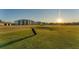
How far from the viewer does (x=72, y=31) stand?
80.9 inches

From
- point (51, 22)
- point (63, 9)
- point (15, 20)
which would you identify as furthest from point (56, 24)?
point (15, 20)

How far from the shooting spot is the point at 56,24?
6.81ft

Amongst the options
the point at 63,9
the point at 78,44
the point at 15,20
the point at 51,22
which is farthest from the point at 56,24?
the point at 15,20

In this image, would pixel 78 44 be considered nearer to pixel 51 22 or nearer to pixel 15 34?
pixel 51 22

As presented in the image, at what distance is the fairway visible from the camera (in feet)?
6.64

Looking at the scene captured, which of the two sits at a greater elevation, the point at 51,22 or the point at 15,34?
the point at 51,22

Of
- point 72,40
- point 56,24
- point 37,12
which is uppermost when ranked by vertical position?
point 37,12

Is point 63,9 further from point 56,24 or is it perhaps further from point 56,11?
point 56,24

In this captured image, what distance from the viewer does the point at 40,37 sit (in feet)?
6.72

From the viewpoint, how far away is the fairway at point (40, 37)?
2.02m

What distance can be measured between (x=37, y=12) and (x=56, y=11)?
10.3 inches
